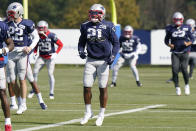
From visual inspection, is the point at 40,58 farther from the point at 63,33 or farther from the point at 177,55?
the point at 63,33

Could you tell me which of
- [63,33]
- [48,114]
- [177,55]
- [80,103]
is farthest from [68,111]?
[63,33]

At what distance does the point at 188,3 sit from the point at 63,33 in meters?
29.6

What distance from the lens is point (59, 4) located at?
6606 cm

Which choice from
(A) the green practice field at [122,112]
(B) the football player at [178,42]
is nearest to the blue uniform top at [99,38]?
(A) the green practice field at [122,112]

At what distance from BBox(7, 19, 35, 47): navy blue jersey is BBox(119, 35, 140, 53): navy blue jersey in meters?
8.97

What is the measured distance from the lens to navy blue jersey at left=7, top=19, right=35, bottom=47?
13.5m

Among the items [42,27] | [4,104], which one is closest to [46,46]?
[42,27]

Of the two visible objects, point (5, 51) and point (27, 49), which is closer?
point (5, 51)

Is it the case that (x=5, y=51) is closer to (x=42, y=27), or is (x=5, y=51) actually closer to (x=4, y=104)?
(x=4, y=104)

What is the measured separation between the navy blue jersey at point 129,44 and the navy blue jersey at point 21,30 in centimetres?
897

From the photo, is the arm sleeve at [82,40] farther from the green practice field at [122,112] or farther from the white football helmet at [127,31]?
the white football helmet at [127,31]

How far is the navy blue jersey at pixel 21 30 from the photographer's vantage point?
1350 cm

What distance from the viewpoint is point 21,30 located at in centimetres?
1355

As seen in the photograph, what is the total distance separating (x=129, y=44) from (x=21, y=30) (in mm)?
9233
